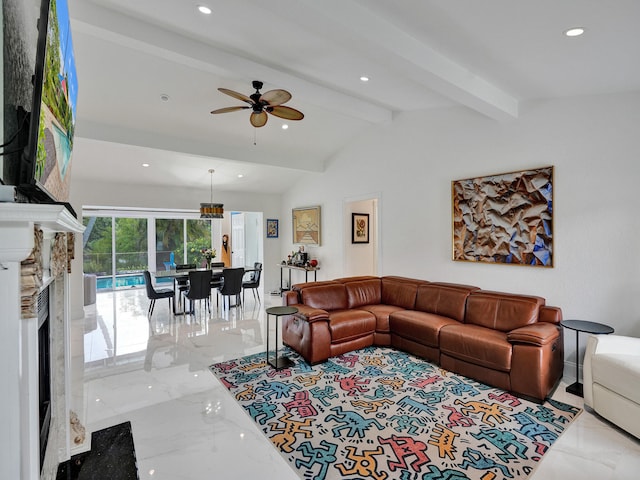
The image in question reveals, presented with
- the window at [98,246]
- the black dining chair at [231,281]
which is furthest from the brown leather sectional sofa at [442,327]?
the window at [98,246]

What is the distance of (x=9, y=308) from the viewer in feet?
3.19

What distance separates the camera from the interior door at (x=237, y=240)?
10.3 meters

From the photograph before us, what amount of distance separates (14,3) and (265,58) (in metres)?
2.72

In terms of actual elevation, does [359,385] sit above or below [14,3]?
below

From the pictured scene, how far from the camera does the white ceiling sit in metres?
2.33

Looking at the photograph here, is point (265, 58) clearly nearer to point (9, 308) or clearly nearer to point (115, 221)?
point (9, 308)

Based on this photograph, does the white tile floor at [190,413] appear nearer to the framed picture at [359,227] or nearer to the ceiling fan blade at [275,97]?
the framed picture at [359,227]

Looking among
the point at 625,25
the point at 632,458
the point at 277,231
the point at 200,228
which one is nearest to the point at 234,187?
the point at 277,231

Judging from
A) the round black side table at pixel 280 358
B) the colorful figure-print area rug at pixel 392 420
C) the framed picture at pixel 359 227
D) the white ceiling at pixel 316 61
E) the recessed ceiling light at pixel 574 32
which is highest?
the white ceiling at pixel 316 61

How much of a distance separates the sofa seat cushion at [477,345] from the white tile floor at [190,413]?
0.60 m

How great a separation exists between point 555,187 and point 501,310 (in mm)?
1498

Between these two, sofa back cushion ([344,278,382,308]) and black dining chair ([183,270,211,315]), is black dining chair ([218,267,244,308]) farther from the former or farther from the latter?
sofa back cushion ([344,278,382,308])

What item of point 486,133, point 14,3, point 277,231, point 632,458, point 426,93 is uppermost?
point 426,93

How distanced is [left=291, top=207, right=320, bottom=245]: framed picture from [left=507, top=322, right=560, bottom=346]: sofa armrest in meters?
4.68
